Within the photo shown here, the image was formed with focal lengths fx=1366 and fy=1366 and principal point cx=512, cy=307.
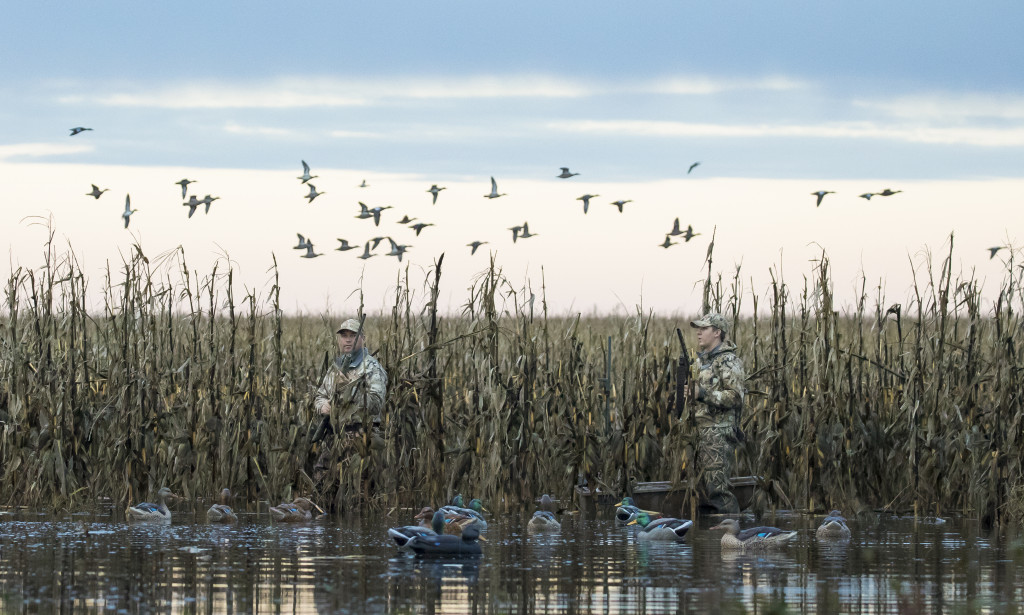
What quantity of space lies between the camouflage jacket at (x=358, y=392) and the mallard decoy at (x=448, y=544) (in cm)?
348

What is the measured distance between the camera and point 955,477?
14164mm

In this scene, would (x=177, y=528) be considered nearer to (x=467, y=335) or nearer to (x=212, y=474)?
(x=212, y=474)

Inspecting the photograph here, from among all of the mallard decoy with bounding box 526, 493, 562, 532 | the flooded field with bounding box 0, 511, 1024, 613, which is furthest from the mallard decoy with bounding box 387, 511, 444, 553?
the mallard decoy with bounding box 526, 493, 562, 532

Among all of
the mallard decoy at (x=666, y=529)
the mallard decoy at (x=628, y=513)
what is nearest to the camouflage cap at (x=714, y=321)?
the mallard decoy at (x=628, y=513)

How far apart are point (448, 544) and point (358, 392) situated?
12.8 ft

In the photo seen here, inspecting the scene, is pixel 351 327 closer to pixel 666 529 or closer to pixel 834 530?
pixel 666 529

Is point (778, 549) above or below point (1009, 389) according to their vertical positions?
below

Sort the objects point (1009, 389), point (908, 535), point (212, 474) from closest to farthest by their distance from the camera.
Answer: point (908, 535)
point (1009, 389)
point (212, 474)

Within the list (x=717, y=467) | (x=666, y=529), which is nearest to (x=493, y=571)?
(x=666, y=529)

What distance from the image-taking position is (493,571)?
9922mm

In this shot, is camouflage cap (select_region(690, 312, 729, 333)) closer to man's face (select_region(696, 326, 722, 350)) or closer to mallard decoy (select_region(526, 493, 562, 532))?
man's face (select_region(696, 326, 722, 350))

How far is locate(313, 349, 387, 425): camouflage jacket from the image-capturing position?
1400cm

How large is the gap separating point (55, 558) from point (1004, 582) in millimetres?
6951

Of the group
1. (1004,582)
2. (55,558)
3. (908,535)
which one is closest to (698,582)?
(1004,582)
